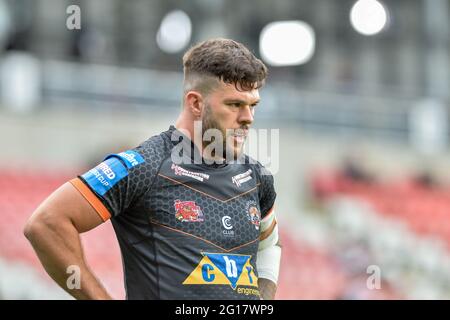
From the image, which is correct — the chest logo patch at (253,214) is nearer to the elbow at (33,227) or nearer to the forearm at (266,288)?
the forearm at (266,288)

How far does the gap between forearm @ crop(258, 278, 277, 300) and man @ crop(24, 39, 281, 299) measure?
0.23 metres

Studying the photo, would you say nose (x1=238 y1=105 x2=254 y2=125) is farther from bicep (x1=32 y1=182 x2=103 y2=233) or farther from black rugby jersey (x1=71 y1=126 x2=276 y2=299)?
bicep (x1=32 y1=182 x2=103 y2=233)

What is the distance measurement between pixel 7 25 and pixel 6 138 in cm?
395

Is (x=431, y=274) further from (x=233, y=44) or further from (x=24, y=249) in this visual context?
(x=233, y=44)

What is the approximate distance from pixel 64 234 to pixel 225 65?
2.84 ft

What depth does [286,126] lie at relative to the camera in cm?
1539

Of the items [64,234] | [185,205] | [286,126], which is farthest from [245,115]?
[286,126]

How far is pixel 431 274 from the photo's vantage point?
15141 millimetres

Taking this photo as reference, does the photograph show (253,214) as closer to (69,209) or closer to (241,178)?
(241,178)

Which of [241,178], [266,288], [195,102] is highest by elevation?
[195,102]

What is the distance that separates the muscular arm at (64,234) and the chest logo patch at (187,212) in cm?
33

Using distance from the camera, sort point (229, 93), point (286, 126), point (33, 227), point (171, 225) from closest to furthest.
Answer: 1. point (33, 227)
2. point (171, 225)
3. point (229, 93)
4. point (286, 126)

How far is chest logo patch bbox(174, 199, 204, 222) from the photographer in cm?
335

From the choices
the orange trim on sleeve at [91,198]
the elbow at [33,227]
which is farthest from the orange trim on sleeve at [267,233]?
the elbow at [33,227]
